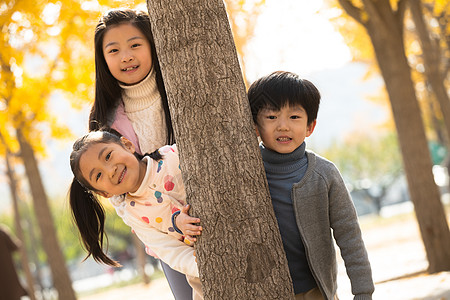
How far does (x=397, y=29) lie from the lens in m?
7.26

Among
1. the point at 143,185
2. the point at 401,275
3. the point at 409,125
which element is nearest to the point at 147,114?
the point at 143,185

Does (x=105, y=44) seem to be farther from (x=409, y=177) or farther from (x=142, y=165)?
(x=409, y=177)

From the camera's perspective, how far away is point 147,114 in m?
3.01

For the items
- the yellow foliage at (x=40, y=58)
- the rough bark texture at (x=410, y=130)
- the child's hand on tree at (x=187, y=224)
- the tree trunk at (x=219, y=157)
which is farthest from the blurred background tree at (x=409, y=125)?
the child's hand on tree at (x=187, y=224)

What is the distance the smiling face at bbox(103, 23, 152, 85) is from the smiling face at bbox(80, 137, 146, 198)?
0.46 meters

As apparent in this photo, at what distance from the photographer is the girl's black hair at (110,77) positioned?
2.96 m

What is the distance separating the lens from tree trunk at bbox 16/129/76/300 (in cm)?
983

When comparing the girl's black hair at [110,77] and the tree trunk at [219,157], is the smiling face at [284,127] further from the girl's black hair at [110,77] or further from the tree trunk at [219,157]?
the girl's black hair at [110,77]

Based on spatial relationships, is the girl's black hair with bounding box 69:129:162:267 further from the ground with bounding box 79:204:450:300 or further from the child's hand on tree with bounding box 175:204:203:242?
the ground with bounding box 79:204:450:300

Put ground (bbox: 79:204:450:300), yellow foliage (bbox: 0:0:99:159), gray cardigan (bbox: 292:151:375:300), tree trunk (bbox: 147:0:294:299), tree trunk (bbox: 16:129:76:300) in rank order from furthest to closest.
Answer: tree trunk (bbox: 16:129:76:300) → yellow foliage (bbox: 0:0:99:159) → ground (bbox: 79:204:450:300) → gray cardigan (bbox: 292:151:375:300) → tree trunk (bbox: 147:0:294:299)

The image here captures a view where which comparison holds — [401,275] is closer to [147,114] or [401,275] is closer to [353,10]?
[353,10]

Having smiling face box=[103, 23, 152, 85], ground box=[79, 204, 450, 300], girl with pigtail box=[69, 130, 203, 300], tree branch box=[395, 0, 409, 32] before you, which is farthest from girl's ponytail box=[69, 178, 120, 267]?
tree branch box=[395, 0, 409, 32]

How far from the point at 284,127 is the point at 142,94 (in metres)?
0.84

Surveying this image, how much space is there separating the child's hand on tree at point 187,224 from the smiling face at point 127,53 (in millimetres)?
795
